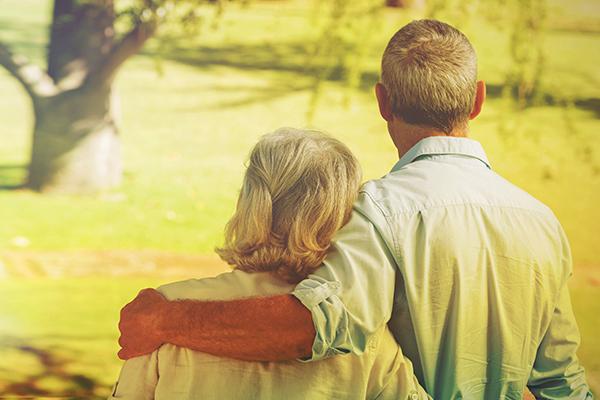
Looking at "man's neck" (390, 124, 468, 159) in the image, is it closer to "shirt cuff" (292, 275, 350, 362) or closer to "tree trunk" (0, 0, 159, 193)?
"shirt cuff" (292, 275, 350, 362)

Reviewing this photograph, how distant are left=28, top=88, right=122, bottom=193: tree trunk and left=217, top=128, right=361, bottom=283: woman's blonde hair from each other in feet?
9.26

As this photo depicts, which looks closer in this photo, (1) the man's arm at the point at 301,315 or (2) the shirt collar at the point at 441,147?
(1) the man's arm at the point at 301,315

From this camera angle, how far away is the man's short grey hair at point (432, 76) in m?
1.76

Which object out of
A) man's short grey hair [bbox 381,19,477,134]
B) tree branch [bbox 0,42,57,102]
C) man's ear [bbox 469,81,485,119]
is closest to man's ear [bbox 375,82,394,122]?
man's short grey hair [bbox 381,19,477,134]

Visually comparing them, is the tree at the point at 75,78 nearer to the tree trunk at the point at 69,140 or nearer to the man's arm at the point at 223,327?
the tree trunk at the point at 69,140

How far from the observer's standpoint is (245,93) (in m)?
4.54

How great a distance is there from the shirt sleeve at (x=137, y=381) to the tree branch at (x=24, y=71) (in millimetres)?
2888

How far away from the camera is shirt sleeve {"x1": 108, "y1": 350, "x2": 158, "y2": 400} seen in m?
1.68

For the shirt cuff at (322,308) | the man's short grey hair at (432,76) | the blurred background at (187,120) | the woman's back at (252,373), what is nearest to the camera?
the shirt cuff at (322,308)

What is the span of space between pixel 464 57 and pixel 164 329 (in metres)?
0.73

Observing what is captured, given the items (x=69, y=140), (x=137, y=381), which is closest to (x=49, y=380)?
(x=69, y=140)

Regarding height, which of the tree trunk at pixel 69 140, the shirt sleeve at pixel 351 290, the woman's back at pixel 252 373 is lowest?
the tree trunk at pixel 69 140

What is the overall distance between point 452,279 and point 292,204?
304 mm

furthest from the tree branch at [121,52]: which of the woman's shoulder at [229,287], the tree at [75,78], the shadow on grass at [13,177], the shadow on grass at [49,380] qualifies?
the woman's shoulder at [229,287]
